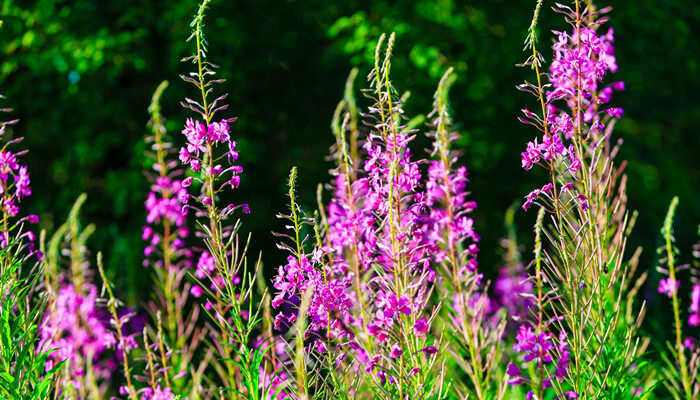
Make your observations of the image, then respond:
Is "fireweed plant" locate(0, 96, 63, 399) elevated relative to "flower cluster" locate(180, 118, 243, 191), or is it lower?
lower

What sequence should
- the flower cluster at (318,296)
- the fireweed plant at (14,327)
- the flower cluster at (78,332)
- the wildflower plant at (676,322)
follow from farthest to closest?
the flower cluster at (78,332)
the wildflower plant at (676,322)
the fireweed plant at (14,327)
the flower cluster at (318,296)

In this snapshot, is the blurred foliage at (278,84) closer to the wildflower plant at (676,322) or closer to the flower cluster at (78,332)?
the flower cluster at (78,332)

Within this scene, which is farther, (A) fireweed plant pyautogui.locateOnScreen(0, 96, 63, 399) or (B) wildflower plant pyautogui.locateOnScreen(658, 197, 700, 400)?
(B) wildflower plant pyautogui.locateOnScreen(658, 197, 700, 400)

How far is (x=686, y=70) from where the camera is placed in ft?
23.4

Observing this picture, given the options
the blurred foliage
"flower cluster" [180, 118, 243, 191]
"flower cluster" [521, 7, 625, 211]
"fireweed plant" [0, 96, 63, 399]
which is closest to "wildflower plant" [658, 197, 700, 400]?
"flower cluster" [521, 7, 625, 211]

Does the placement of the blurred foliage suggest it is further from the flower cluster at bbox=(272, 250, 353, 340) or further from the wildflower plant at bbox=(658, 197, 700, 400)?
the flower cluster at bbox=(272, 250, 353, 340)

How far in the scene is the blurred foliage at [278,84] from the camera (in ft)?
19.6

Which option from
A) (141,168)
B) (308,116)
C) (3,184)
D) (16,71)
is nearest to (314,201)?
(308,116)

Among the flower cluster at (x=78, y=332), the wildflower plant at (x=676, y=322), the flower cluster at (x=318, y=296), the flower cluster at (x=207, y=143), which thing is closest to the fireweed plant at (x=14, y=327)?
the flower cluster at (x=78, y=332)

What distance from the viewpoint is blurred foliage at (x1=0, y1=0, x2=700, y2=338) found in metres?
5.98

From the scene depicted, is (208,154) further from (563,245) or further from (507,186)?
(507,186)

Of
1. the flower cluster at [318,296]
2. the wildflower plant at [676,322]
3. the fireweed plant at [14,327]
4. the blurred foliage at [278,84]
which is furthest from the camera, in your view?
the blurred foliage at [278,84]

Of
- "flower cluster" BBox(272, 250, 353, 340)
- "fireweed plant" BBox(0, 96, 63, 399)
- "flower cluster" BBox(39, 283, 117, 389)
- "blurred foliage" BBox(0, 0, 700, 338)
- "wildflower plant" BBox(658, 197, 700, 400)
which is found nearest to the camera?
"flower cluster" BBox(272, 250, 353, 340)

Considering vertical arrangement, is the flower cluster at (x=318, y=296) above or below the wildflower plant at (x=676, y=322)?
above
